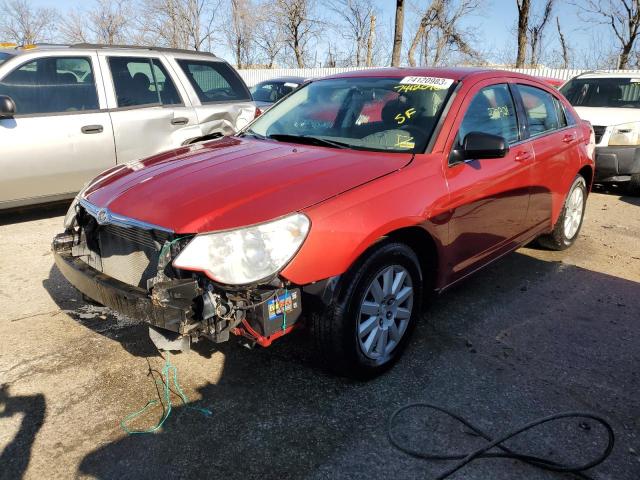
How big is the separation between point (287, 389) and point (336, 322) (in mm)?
557

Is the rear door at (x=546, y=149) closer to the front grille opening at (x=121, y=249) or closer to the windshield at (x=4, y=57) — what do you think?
the front grille opening at (x=121, y=249)

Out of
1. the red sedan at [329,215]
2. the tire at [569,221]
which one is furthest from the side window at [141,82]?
the tire at [569,221]

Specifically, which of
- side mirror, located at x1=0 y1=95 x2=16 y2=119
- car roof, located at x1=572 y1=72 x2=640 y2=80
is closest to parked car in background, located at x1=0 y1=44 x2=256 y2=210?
side mirror, located at x1=0 y1=95 x2=16 y2=119

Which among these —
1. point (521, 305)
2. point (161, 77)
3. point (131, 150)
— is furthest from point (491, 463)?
point (161, 77)

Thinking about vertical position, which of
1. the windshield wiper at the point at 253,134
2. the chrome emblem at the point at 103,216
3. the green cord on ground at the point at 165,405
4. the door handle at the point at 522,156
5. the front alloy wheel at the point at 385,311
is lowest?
the green cord on ground at the point at 165,405

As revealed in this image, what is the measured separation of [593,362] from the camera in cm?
317

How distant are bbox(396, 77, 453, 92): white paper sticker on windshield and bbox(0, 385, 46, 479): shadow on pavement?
2.87m

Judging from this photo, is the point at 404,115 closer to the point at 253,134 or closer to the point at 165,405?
the point at 253,134

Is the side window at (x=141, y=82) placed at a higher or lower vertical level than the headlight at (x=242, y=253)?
higher

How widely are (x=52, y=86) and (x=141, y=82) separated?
0.94m

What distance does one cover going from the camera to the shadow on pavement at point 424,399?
2291 millimetres

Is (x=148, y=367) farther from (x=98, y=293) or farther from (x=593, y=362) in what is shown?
(x=593, y=362)

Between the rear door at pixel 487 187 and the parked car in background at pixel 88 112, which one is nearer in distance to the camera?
the rear door at pixel 487 187

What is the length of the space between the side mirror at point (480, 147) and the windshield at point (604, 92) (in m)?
6.22
